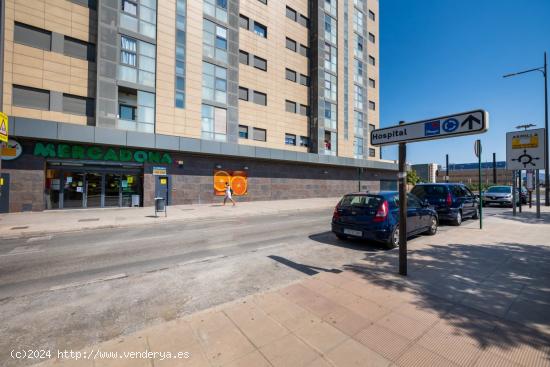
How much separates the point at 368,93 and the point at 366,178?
12.0 metres

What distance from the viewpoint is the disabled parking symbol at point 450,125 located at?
3633 mm

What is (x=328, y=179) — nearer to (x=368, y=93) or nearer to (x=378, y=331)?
(x=368, y=93)

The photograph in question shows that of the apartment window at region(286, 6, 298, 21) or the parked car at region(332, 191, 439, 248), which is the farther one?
the apartment window at region(286, 6, 298, 21)

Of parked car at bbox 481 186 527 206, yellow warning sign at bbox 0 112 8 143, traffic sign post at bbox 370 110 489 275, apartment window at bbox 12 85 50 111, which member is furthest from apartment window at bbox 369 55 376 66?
yellow warning sign at bbox 0 112 8 143

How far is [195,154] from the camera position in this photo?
1872cm

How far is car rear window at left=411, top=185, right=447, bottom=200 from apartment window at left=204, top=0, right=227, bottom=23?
1988 centimetres

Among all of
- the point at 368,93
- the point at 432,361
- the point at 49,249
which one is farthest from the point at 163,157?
the point at 368,93

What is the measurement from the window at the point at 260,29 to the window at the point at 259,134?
360 inches

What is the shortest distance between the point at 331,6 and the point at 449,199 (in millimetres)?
29082

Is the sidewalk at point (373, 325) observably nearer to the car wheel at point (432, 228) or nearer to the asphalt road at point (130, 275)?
the asphalt road at point (130, 275)

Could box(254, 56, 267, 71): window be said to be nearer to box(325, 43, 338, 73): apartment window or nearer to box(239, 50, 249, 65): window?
box(239, 50, 249, 65): window

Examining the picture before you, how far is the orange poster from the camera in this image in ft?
65.4

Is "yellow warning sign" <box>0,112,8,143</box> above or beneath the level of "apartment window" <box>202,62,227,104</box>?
beneath

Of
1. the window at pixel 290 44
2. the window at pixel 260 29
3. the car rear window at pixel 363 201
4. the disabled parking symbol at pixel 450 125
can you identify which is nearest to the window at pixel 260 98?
the window at pixel 260 29
